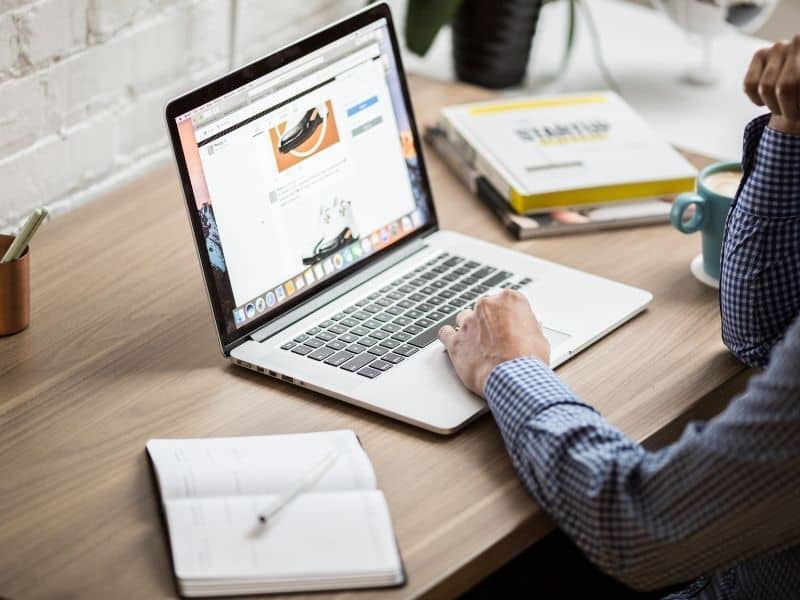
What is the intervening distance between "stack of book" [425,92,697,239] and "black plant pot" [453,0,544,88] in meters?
0.28

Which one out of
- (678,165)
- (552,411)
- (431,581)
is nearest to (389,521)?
(431,581)

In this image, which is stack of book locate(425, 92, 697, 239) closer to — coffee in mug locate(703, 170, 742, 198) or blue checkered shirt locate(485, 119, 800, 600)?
coffee in mug locate(703, 170, 742, 198)

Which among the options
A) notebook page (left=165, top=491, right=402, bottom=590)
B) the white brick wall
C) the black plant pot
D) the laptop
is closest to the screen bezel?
the laptop

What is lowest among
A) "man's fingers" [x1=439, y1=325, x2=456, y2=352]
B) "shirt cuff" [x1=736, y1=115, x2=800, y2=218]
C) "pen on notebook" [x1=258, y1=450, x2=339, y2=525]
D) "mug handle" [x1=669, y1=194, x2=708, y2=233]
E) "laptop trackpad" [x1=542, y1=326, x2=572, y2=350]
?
"laptop trackpad" [x1=542, y1=326, x2=572, y2=350]

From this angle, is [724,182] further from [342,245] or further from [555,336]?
[342,245]

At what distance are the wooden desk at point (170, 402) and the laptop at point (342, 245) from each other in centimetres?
4

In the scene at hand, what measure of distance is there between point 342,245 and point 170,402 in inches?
10.9

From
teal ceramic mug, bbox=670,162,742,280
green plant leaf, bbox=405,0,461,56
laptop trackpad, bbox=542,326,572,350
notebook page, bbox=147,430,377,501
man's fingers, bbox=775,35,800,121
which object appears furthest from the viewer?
green plant leaf, bbox=405,0,461,56

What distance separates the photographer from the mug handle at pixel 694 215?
4.33 feet

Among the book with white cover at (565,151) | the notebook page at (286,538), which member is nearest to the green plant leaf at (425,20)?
the book with white cover at (565,151)

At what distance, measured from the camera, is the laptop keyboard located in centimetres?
117

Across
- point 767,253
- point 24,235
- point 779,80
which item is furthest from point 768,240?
point 24,235

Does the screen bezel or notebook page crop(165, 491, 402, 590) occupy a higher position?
the screen bezel

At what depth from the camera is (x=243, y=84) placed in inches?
46.1
